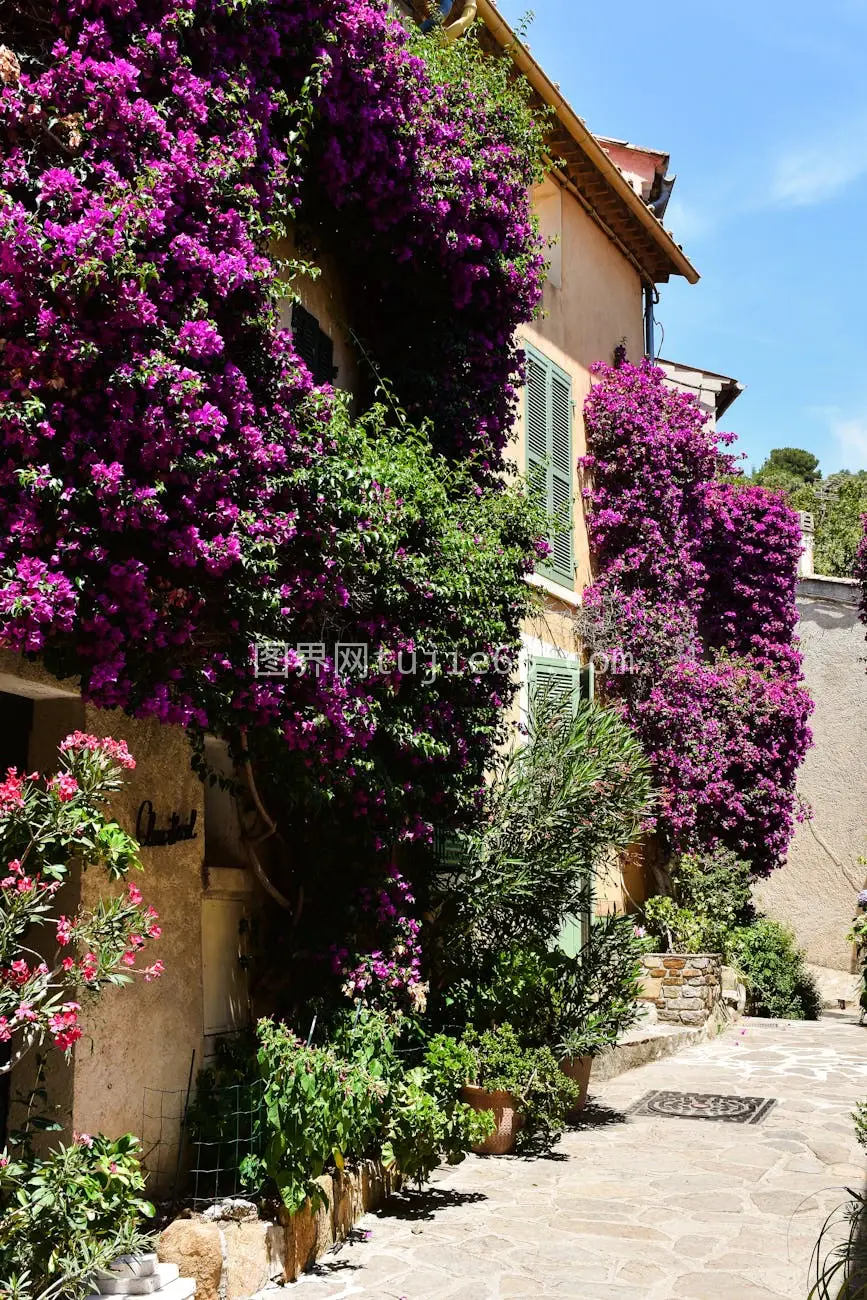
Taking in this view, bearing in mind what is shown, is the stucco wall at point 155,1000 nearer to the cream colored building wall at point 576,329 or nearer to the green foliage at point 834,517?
the cream colored building wall at point 576,329

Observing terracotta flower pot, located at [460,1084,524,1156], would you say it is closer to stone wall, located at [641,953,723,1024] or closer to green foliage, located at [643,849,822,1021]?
stone wall, located at [641,953,723,1024]

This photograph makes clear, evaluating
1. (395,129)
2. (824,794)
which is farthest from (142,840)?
(824,794)

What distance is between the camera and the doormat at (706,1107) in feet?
29.3

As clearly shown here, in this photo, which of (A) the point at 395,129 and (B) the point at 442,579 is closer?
(B) the point at 442,579

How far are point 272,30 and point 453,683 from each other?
3.66m

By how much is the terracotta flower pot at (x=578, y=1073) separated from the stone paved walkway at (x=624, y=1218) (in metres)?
0.21

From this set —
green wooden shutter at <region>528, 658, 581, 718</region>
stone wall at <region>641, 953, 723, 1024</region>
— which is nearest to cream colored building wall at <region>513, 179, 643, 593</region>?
green wooden shutter at <region>528, 658, 581, 718</region>

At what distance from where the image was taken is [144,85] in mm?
5016

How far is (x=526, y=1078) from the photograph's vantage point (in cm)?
762

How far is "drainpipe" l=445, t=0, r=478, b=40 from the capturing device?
9.65 m

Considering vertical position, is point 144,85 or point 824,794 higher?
point 144,85

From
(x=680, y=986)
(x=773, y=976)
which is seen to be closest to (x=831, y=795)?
(x=773, y=976)

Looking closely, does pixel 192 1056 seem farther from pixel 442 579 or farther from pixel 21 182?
pixel 21 182

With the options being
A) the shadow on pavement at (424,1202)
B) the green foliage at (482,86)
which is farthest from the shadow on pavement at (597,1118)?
the green foliage at (482,86)
